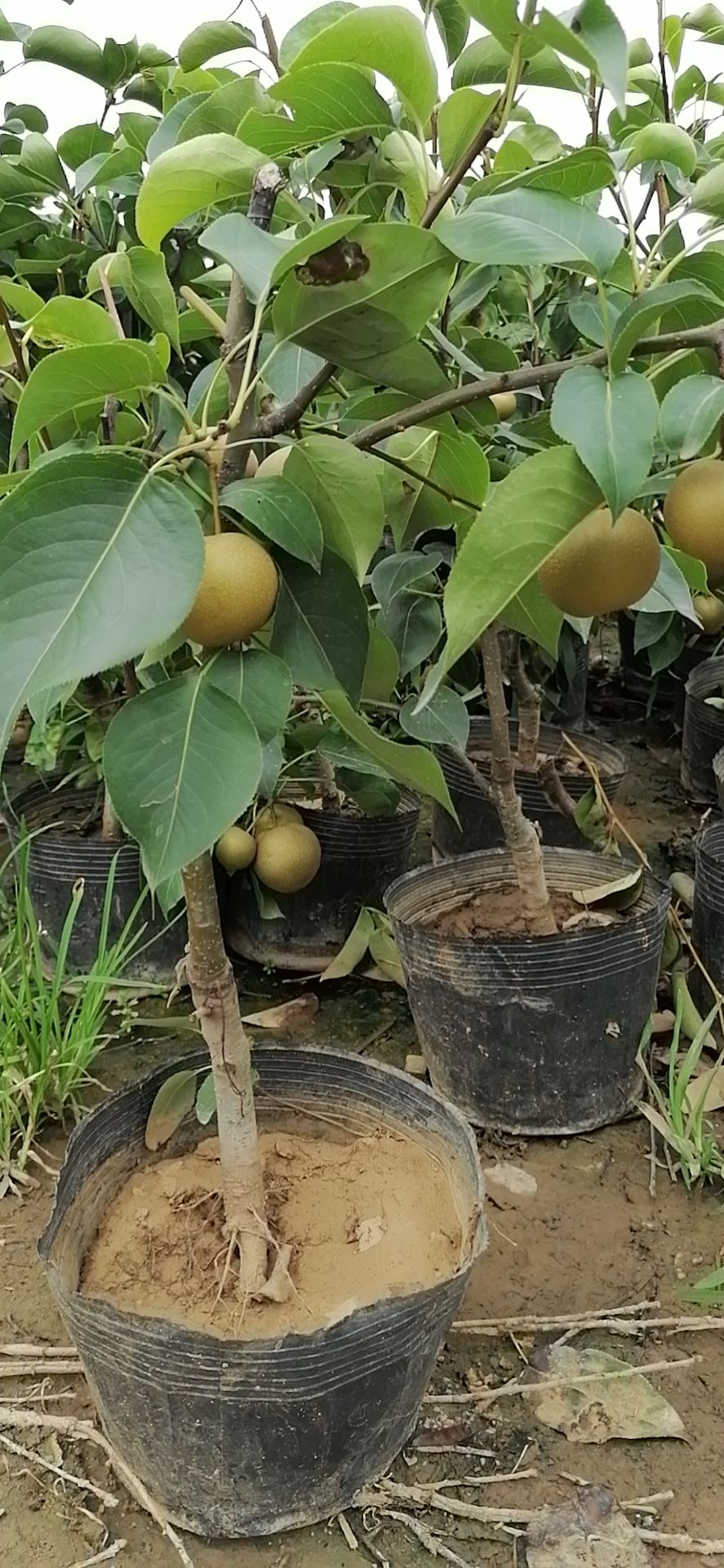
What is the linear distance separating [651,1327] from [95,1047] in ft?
2.91

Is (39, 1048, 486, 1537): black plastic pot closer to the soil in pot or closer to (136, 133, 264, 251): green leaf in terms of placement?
the soil in pot

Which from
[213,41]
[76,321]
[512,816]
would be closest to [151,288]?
[76,321]

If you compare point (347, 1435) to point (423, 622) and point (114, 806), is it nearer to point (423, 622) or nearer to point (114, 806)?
point (114, 806)

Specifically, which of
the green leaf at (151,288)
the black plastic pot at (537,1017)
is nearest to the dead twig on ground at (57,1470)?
the black plastic pot at (537,1017)

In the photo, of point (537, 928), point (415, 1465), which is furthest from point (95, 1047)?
point (415, 1465)

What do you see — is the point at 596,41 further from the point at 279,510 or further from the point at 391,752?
the point at 391,752

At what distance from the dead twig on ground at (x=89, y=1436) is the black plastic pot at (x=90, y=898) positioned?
0.78 meters

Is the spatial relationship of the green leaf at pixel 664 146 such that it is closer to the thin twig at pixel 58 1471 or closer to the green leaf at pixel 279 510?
the green leaf at pixel 279 510

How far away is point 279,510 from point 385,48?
0.88 ft

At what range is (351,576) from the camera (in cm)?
74

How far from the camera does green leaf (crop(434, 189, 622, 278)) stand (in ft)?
1.88

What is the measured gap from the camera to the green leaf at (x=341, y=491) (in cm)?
74

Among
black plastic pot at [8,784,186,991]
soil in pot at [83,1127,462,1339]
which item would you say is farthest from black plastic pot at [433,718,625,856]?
soil in pot at [83,1127,462,1339]

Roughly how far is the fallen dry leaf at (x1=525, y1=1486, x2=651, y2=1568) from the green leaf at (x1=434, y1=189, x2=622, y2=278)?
1033mm
